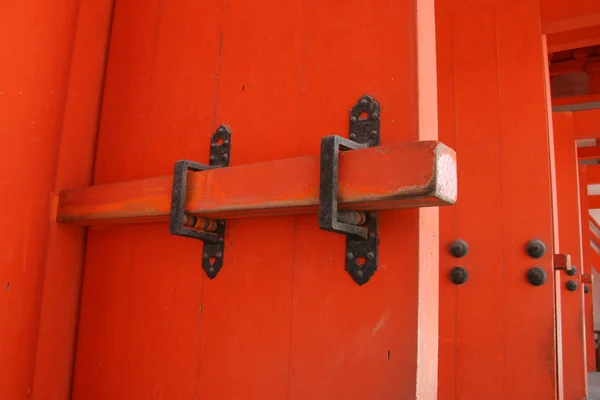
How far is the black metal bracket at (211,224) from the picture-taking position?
37.7 inches

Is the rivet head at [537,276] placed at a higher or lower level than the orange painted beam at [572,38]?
lower

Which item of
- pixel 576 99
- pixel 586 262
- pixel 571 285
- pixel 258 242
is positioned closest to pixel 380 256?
pixel 258 242

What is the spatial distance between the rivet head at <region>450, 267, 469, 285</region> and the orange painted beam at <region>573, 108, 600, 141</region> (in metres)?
3.72

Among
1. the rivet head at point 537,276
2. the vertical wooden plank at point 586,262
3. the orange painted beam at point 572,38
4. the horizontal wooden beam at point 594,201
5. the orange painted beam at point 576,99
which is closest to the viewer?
the rivet head at point 537,276

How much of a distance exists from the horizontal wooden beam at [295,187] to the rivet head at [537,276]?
1330 millimetres

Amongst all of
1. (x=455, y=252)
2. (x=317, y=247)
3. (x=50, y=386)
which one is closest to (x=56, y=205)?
(x=50, y=386)

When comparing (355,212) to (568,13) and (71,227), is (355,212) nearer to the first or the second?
(71,227)

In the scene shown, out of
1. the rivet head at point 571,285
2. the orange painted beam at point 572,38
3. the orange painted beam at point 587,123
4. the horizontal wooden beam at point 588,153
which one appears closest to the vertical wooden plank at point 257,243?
the orange painted beam at point 572,38

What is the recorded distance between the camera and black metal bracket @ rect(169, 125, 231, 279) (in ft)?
3.14

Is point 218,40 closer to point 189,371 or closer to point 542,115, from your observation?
point 189,371

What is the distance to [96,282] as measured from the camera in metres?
1.28

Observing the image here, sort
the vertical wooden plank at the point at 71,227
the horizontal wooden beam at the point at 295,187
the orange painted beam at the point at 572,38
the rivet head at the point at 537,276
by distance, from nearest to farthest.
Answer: the horizontal wooden beam at the point at 295,187
the vertical wooden plank at the point at 71,227
the rivet head at the point at 537,276
the orange painted beam at the point at 572,38

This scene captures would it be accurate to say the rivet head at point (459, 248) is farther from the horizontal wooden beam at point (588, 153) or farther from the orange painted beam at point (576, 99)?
the horizontal wooden beam at point (588, 153)

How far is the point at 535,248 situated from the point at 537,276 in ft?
0.33
